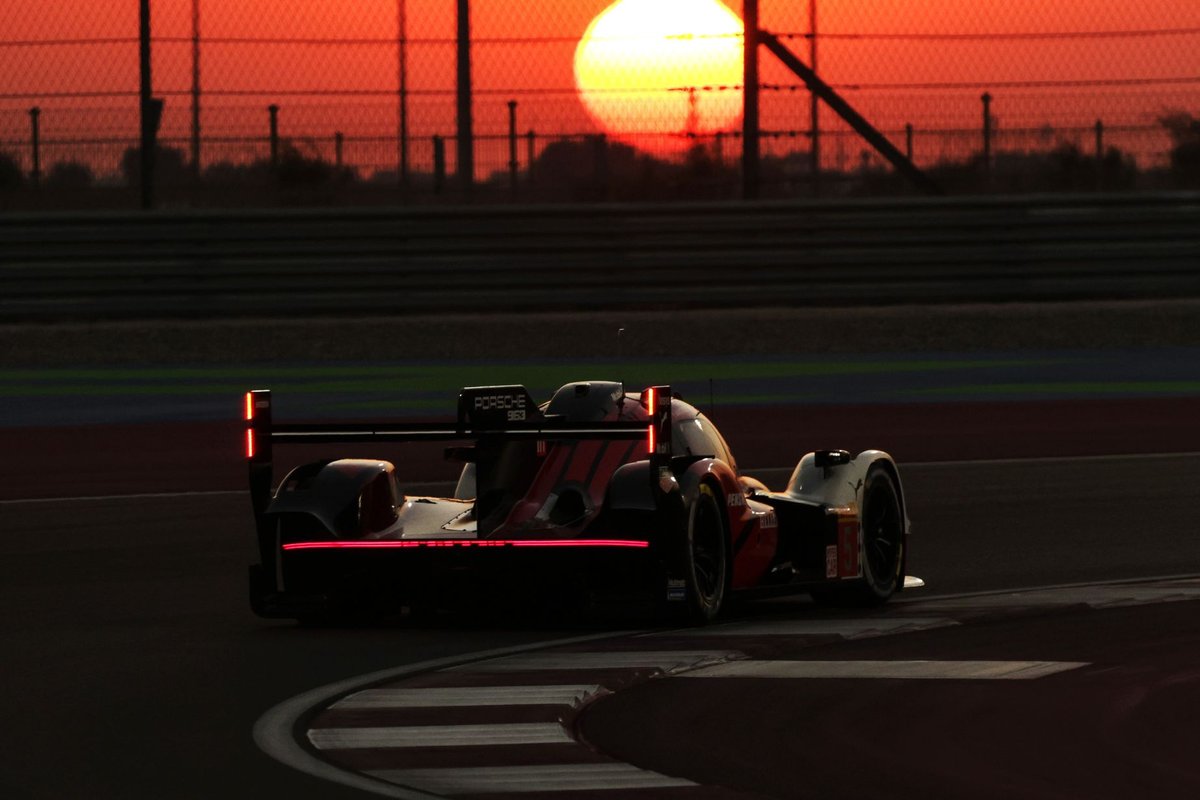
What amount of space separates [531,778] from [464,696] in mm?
1547

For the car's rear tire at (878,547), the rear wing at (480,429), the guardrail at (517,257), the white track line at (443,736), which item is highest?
the guardrail at (517,257)

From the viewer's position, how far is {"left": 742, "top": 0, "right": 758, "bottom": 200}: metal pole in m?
25.3

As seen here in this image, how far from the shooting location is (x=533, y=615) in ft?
35.8

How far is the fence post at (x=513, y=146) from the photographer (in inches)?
989

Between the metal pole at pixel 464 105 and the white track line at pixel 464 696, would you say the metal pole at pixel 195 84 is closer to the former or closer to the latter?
the metal pole at pixel 464 105

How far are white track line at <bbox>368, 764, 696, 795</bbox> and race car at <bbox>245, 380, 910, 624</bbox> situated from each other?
290 cm

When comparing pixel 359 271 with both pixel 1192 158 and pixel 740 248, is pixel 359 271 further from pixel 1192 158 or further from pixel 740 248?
pixel 1192 158

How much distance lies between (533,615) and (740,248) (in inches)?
656

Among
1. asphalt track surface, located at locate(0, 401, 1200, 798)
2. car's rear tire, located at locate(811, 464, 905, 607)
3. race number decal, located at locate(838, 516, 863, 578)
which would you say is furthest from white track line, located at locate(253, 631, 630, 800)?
car's rear tire, located at locate(811, 464, 905, 607)

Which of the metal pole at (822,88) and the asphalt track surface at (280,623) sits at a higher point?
the metal pole at (822,88)

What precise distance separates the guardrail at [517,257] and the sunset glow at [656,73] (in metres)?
2.12

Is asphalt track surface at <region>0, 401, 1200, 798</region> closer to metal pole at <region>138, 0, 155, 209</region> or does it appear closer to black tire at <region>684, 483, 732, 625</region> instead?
black tire at <region>684, 483, 732, 625</region>

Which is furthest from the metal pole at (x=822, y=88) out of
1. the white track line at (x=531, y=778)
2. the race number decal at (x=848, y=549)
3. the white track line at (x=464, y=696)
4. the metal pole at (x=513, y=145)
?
the white track line at (x=531, y=778)

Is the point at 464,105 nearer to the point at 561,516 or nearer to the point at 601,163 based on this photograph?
the point at 601,163
